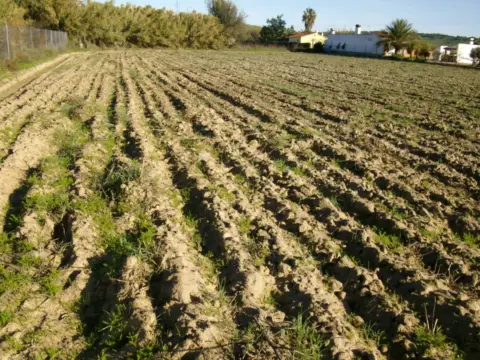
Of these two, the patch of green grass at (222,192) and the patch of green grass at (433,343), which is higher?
the patch of green grass at (222,192)

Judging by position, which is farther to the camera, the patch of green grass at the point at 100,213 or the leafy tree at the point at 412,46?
the leafy tree at the point at 412,46

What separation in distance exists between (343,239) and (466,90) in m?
14.7

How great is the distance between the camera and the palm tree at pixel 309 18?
105 metres

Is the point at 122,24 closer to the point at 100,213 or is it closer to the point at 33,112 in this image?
the point at 33,112

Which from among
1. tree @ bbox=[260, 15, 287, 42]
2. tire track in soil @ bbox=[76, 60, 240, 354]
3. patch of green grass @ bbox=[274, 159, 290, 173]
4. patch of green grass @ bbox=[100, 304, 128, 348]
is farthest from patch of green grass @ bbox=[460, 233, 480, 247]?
tree @ bbox=[260, 15, 287, 42]

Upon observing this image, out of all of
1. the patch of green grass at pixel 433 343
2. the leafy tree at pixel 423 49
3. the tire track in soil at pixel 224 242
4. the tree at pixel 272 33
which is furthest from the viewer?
the tree at pixel 272 33

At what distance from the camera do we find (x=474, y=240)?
4.46m

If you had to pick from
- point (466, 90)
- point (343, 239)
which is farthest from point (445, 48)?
point (343, 239)

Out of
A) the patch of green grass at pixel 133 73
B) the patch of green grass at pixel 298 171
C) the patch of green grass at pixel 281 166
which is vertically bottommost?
the patch of green grass at pixel 298 171

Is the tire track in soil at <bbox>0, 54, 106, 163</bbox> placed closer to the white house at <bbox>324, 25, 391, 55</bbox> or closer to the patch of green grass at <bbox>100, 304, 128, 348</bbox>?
the patch of green grass at <bbox>100, 304, 128, 348</bbox>

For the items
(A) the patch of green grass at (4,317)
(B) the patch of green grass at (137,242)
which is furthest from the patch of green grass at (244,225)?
(A) the patch of green grass at (4,317)

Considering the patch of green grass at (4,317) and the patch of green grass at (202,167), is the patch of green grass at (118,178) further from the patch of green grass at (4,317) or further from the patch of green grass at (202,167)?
the patch of green grass at (4,317)

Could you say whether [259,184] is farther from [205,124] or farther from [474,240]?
[205,124]

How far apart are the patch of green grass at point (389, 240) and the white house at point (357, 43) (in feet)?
164
